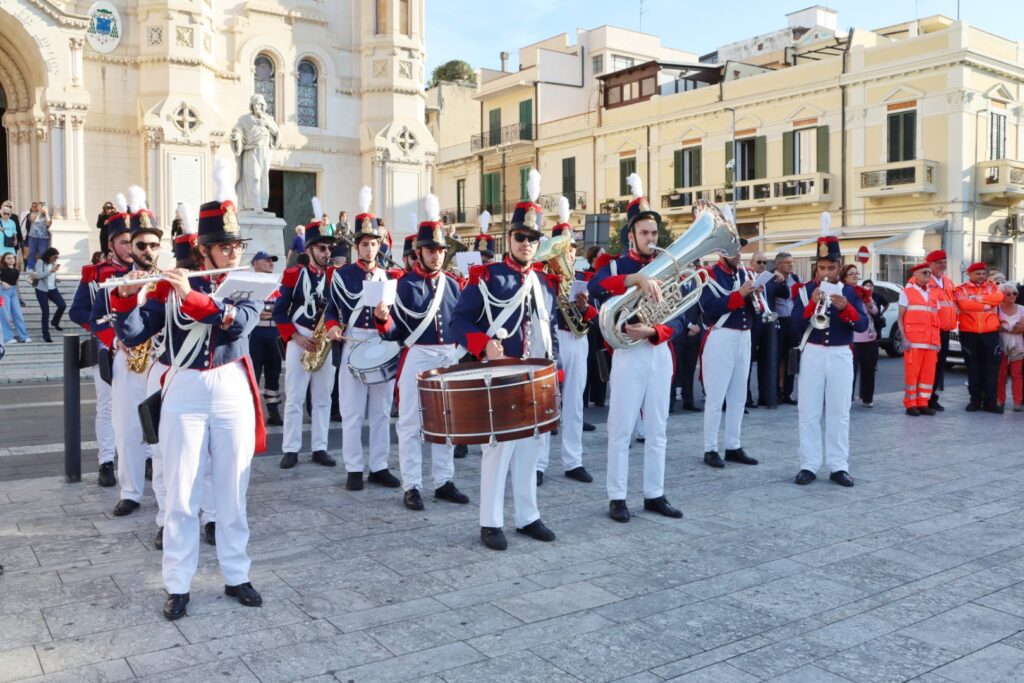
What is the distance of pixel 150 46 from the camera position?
24.0 m

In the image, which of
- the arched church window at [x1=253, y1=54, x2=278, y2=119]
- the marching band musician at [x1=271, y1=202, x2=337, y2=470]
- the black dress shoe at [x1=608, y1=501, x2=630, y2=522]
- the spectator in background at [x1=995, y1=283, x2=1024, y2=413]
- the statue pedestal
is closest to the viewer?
the black dress shoe at [x1=608, y1=501, x2=630, y2=522]

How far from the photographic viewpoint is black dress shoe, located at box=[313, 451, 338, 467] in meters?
8.34

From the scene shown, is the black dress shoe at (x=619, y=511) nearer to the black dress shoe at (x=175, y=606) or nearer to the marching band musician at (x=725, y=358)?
the marching band musician at (x=725, y=358)

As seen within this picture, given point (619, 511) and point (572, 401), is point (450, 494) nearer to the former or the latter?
point (619, 511)

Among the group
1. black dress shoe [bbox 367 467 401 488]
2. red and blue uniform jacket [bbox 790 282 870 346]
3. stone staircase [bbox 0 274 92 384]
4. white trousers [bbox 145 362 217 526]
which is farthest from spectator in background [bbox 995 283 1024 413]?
stone staircase [bbox 0 274 92 384]

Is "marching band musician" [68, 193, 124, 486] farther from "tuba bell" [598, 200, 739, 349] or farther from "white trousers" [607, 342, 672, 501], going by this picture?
"white trousers" [607, 342, 672, 501]

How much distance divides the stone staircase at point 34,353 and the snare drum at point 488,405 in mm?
9709

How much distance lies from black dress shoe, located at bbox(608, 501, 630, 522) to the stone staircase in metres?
9.90

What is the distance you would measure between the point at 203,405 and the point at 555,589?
214 centimetres

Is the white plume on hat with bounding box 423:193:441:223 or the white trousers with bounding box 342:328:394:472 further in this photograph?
the white trousers with bounding box 342:328:394:472

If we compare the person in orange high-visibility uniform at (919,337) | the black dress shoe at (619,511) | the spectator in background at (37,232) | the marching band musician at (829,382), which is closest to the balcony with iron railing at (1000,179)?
the person in orange high-visibility uniform at (919,337)

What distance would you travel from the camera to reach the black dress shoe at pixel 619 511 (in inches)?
251

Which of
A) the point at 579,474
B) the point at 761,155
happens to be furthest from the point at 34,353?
the point at 761,155

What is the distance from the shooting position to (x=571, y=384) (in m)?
8.59
